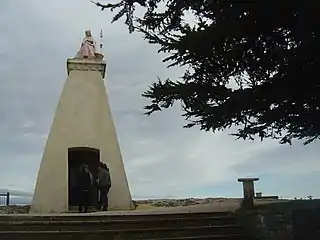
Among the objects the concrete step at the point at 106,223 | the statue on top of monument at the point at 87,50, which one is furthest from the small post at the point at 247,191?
the statue on top of monument at the point at 87,50

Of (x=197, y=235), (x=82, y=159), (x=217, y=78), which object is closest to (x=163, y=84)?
(x=217, y=78)

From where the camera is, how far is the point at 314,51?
5984mm

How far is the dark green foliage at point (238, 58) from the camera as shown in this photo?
6.06 m

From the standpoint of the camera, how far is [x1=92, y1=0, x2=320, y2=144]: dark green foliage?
606cm

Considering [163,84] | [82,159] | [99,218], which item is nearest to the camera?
[163,84]

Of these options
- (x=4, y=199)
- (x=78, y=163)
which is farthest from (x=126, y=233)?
(x=4, y=199)

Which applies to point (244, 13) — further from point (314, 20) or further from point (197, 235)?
point (197, 235)

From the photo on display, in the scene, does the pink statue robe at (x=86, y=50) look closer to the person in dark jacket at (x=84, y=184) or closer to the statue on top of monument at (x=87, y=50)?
the statue on top of monument at (x=87, y=50)

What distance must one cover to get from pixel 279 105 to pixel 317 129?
3.20 ft

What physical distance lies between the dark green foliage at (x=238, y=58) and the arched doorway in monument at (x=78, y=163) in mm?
7495

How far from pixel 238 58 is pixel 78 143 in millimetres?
8946

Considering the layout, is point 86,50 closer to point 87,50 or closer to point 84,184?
point 87,50

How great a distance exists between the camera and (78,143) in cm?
1482

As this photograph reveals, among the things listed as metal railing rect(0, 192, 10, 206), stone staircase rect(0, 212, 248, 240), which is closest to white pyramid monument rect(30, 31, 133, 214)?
metal railing rect(0, 192, 10, 206)
